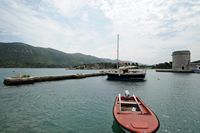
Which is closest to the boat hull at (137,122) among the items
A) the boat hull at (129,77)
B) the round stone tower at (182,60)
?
the boat hull at (129,77)

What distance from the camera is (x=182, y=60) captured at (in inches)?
5079

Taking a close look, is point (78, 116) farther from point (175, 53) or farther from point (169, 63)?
point (169, 63)

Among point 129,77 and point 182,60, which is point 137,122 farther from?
point 182,60

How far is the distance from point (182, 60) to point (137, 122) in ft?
448

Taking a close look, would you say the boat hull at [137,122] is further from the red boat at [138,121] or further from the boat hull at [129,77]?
the boat hull at [129,77]

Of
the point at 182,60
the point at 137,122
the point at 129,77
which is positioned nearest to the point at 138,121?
the point at 137,122

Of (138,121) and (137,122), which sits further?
(138,121)

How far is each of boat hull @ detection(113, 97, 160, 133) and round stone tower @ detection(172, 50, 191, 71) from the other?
444 ft

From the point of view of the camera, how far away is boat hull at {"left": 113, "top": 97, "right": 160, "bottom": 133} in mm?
8586

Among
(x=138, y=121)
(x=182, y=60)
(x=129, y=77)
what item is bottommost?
(x=129, y=77)

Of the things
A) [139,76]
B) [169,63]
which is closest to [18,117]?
[139,76]

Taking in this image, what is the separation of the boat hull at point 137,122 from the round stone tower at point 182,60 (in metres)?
135

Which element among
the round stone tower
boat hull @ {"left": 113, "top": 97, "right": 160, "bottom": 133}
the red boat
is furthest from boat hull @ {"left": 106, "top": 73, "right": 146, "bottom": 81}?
the round stone tower

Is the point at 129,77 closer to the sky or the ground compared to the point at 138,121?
closer to the ground
